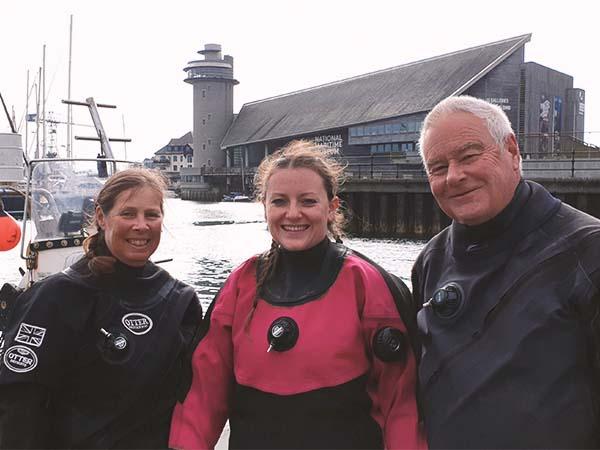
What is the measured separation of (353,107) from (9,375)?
52.7 meters

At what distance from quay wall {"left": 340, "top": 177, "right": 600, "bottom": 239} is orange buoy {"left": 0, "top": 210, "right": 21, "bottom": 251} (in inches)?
860

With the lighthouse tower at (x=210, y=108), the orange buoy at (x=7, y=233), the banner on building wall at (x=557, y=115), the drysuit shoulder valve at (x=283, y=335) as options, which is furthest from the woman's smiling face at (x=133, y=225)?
the lighthouse tower at (x=210, y=108)

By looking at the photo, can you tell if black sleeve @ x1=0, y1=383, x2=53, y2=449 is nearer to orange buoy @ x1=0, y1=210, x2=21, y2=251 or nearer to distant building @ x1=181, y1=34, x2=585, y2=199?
orange buoy @ x1=0, y1=210, x2=21, y2=251

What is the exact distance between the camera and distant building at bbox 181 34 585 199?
4225 centimetres

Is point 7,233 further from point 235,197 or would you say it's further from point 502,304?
point 235,197

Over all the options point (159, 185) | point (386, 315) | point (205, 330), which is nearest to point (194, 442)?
point (205, 330)

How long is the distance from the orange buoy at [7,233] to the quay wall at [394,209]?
21851 mm

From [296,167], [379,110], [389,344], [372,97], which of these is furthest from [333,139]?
[389,344]

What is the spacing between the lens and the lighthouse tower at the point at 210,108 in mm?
73750

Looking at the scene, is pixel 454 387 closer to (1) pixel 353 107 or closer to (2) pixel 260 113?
(1) pixel 353 107

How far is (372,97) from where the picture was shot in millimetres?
52625

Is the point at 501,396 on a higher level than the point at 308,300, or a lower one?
lower

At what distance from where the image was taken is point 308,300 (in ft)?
7.43

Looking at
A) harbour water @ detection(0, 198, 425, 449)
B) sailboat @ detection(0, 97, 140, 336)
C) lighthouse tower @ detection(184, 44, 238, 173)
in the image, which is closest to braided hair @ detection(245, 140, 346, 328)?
sailboat @ detection(0, 97, 140, 336)
